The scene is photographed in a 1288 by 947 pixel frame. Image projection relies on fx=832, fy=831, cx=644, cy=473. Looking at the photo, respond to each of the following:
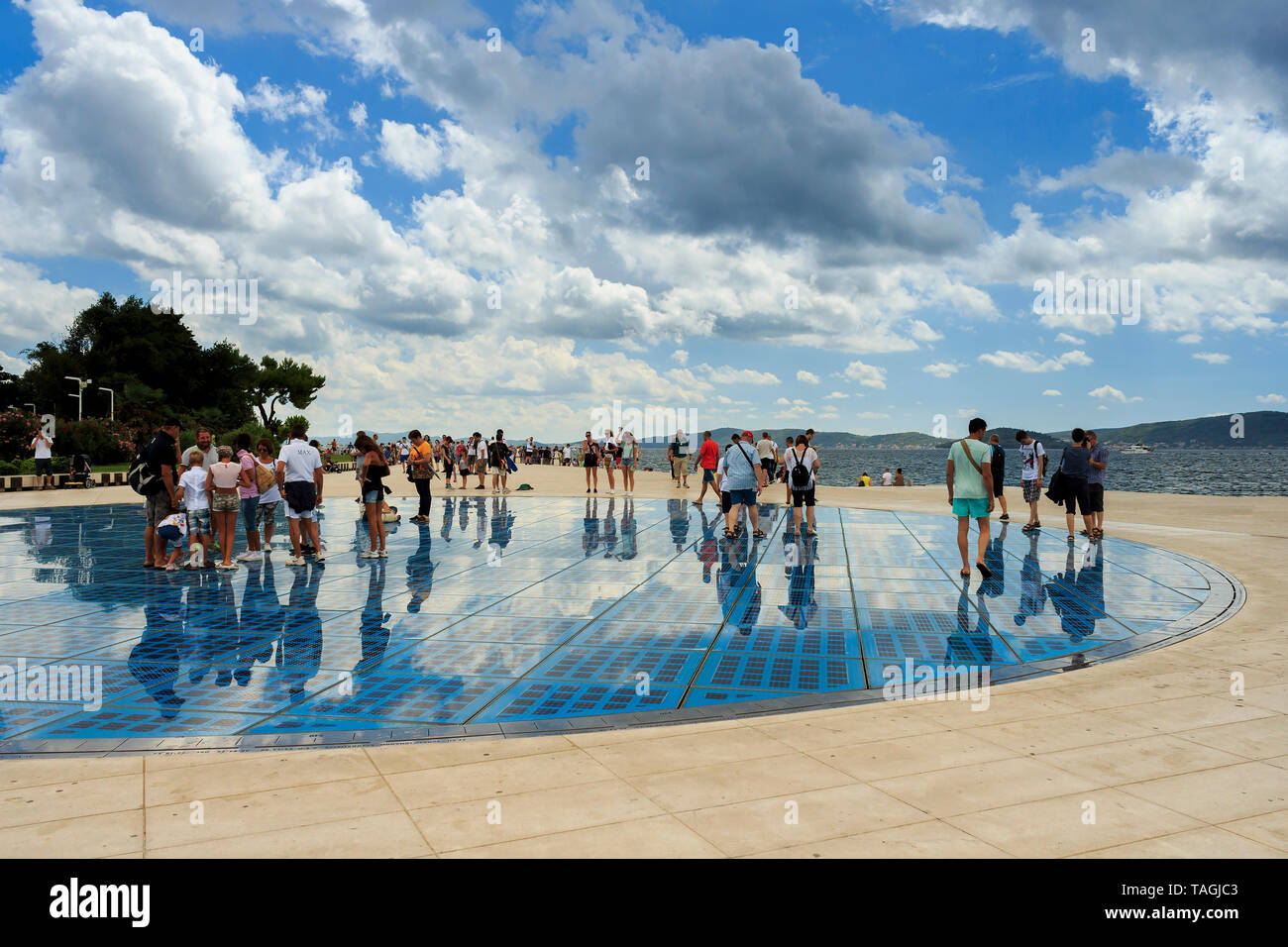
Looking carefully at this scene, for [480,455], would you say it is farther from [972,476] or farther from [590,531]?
[972,476]

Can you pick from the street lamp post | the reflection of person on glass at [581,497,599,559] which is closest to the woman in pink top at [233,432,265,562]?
the reflection of person on glass at [581,497,599,559]

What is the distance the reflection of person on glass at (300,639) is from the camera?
242 inches

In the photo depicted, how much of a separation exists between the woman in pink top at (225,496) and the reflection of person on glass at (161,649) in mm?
1549

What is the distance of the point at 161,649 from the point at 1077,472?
42.7ft

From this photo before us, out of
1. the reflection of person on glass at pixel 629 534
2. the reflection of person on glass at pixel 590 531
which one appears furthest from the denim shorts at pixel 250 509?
the reflection of person on glass at pixel 629 534

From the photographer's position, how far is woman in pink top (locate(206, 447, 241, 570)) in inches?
425

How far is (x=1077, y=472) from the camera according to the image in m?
13.6

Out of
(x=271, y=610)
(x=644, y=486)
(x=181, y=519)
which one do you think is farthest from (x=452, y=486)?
(x=271, y=610)

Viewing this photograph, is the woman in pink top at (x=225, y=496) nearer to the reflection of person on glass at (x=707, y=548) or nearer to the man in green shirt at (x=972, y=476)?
the reflection of person on glass at (x=707, y=548)

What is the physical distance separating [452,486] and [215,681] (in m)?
23.6

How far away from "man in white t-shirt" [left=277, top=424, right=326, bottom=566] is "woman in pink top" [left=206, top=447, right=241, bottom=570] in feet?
1.93

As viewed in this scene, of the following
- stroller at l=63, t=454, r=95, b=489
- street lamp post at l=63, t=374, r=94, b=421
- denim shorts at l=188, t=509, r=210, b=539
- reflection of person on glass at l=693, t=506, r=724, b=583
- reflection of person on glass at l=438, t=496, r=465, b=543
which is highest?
street lamp post at l=63, t=374, r=94, b=421

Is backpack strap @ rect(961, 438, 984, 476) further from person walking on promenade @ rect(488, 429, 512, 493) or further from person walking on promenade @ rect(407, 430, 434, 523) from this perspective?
person walking on promenade @ rect(488, 429, 512, 493)

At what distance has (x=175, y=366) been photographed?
198ft
